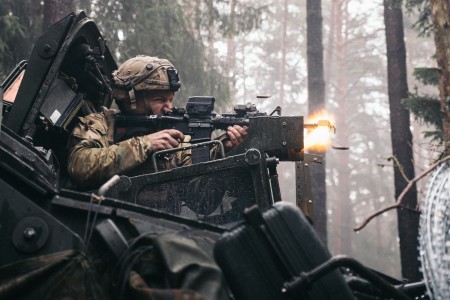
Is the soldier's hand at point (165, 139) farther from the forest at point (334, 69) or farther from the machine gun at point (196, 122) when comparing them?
the forest at point (334, 69)

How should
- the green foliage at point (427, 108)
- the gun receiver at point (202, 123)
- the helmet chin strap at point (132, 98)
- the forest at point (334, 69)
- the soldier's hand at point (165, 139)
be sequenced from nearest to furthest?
the soldier's hand at point (165, 139) < the gun receiver at point (202, 123) < the helmet chin strap at point (132, 98) < the green foliage at point (427, 108) < the forest at point (334, 69)

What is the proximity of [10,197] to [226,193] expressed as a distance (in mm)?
2073

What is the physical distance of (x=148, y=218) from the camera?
7.84ft

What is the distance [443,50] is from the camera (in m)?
7.89

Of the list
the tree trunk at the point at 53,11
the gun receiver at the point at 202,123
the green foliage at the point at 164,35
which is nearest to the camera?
the gun receiver at the point at 202,123

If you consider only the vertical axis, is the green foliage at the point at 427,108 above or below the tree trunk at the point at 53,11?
below

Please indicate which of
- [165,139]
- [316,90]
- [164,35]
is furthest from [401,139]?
[165,139]

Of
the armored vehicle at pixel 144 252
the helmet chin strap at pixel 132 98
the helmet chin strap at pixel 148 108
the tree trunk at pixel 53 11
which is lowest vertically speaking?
the armored vehicle at pixel 144 252

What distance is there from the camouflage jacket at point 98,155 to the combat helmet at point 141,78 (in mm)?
467

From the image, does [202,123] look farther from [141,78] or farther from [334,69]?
[334,69]

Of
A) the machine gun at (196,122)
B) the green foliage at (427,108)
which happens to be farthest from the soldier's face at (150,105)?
the green foliage at (427,108)

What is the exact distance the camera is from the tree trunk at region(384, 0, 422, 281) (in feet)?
37.7

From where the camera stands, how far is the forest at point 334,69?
36.5 feet

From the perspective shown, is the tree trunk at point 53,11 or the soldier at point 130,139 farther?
the tree trunk at point 53,11
